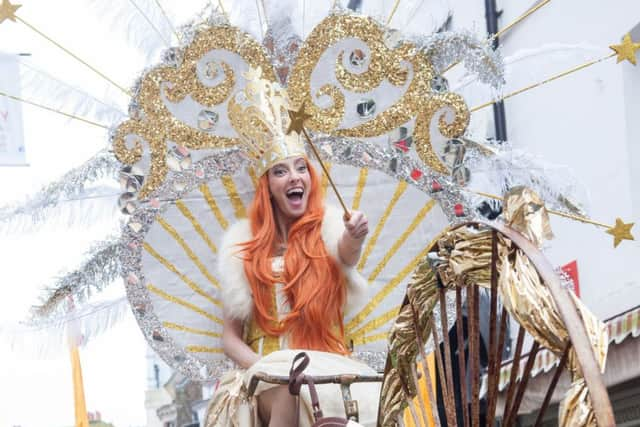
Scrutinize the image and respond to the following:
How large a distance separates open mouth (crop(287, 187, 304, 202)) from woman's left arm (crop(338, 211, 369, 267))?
0.90ft

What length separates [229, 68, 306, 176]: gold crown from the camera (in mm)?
4781

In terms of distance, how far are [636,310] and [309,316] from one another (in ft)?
7.01

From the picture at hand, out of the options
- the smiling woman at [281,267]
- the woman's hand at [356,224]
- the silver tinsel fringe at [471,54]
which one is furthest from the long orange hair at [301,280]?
the silver tinsel fringe at [471,54]

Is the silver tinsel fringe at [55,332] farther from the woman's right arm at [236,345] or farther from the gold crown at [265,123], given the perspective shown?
the gold crown at [265,123]

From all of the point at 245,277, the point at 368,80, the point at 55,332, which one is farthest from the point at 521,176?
the point at 55,332

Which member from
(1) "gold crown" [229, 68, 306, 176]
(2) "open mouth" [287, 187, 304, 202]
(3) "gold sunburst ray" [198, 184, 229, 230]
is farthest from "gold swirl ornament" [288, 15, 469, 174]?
(3) "gold sunburst ray" [198, 184, 229, 230]

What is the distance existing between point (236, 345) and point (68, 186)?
3.20ft

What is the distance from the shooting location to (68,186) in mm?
4977

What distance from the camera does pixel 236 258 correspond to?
15.6 feet

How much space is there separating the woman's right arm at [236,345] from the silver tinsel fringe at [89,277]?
527 millimetres

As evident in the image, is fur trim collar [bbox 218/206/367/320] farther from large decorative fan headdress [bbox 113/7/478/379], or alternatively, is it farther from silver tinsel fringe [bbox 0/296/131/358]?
silver tinsel fringe [bbox 0/296/131/358]

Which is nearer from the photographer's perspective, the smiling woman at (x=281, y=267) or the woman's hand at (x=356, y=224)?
the woman's hand at (x=356, y=224)

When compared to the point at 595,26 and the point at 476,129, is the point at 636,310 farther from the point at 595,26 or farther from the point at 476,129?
the point at 595,26

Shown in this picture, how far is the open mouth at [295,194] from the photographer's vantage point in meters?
4.77
